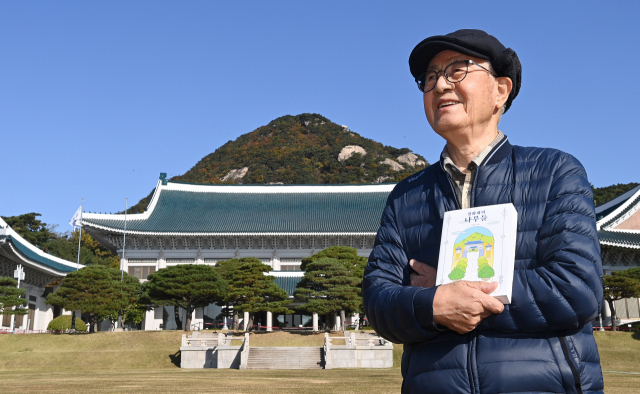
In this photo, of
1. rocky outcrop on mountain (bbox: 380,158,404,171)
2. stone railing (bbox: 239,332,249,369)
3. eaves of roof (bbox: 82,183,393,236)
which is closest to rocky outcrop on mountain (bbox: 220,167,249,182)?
rocky outcrop on mountain (bbox: 380,158,404,171)

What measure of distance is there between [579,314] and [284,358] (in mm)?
20632

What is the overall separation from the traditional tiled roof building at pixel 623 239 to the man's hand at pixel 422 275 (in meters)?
31.7

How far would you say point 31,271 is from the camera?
34.6 meters

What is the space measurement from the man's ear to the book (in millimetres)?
641

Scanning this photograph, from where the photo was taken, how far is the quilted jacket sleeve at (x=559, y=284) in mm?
2074

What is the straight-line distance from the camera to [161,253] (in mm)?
38344

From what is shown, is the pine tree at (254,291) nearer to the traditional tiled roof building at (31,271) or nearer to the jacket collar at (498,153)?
the traditional tiled roof building at (31,271)

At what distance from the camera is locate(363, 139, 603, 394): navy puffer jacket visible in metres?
2.09

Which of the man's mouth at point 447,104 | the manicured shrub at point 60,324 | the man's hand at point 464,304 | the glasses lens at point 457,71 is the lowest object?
the manicured shrub at point 60,324

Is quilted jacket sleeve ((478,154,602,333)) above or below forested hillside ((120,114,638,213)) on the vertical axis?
below

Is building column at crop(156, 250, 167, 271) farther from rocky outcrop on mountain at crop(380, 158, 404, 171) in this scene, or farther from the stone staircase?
rocky outcrop on mountain at crop(380, 158, 404, 171)

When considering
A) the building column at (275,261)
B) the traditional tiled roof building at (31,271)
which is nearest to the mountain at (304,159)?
the traditional tiled roof building at (31,271)

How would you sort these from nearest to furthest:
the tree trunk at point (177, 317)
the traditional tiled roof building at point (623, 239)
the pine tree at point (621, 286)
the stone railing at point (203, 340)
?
the stone railing at point (203, 340)
the pine tree at point (621, 286)
the traditional tiled roof building at point (623, 239)
the tree trunk at point (177, 317)

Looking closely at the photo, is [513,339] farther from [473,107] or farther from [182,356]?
[182,356]
